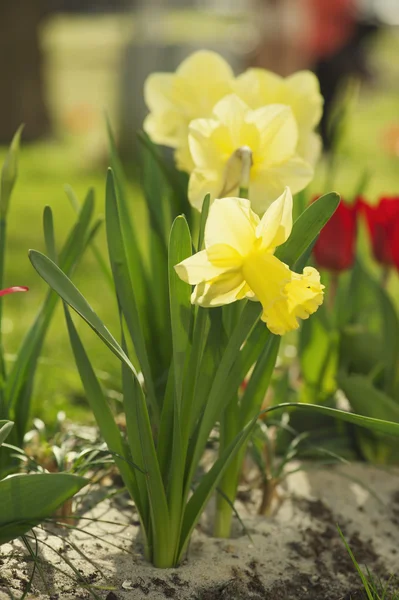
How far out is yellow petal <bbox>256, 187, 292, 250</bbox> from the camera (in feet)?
3.26

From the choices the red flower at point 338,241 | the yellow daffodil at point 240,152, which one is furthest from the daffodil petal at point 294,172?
the red flower at point 338,241

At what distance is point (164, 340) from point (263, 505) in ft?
1.07

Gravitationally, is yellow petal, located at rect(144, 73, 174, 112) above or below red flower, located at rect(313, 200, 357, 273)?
above

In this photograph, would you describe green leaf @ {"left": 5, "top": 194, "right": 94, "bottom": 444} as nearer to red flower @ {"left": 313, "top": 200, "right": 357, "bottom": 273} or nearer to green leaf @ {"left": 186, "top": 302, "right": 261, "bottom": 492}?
green leaf @ {"left": 186, "top": 302, "right": 261, "bottom": 492}

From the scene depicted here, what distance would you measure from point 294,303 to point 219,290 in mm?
90

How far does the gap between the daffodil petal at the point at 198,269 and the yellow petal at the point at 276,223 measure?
0.06 m

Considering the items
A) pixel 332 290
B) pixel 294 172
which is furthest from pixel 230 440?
pixel 332 290

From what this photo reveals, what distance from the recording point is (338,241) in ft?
5.31

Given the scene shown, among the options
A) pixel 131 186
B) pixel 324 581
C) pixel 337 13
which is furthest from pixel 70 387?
pixel 337 13

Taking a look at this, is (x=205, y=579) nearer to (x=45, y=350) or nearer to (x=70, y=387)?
(x=70, y=387)

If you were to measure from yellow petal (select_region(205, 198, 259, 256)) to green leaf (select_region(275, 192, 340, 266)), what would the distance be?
4.8 inches

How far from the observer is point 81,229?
136cm

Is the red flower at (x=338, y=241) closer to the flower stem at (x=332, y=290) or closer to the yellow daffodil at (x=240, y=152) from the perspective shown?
the flower stem at (x=332, y=290)

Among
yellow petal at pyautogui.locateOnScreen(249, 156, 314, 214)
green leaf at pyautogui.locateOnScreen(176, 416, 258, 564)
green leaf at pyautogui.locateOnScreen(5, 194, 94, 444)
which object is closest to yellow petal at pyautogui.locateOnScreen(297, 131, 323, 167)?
yellow petal at pyautogui.locateOnScreen(249, 156, 314, 214)
